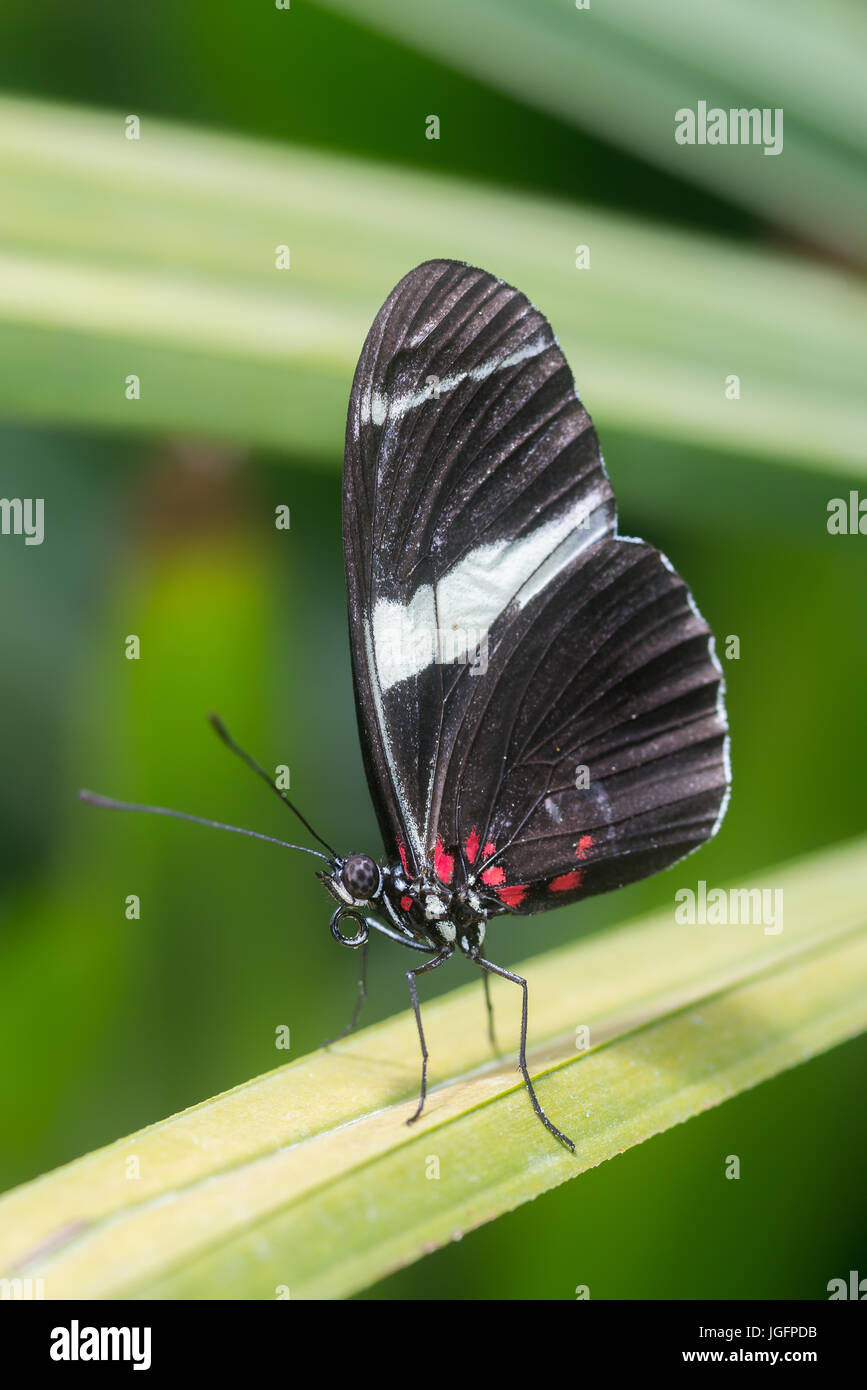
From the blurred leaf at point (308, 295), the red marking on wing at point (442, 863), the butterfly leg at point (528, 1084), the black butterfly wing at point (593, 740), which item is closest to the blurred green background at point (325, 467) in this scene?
the blurred leaf at point (308, 295)

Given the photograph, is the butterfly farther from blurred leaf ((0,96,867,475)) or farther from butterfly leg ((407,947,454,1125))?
blurred leaf ((0,96,867,475))

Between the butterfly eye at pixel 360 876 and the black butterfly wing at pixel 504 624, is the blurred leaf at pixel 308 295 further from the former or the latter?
the butterfly eye at pixel 360 876

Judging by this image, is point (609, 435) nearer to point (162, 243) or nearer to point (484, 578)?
point (484, 578)

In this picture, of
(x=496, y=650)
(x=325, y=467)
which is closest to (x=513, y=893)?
(x=496, y=650)

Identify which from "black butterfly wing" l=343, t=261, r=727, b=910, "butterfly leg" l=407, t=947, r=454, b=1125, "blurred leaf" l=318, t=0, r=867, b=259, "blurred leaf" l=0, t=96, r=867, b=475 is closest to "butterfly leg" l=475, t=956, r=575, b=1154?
"butterfly leg" l=407, t=947, r=454, b=1125

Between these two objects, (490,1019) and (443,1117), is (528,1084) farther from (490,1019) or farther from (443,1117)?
(490,1019)

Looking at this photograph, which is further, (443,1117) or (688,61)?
(688,61)

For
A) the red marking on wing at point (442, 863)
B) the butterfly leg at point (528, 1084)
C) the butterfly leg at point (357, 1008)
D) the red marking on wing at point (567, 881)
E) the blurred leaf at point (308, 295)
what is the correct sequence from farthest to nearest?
1. the butterfly leg at point (357, 1008)
2. the red marking on wing at point (567, 881)
3. the red marking on wing at point (442, 863)
4. the blurred leaf at point (308, 295)
5. the butterfly leg at point (528, 1084)
